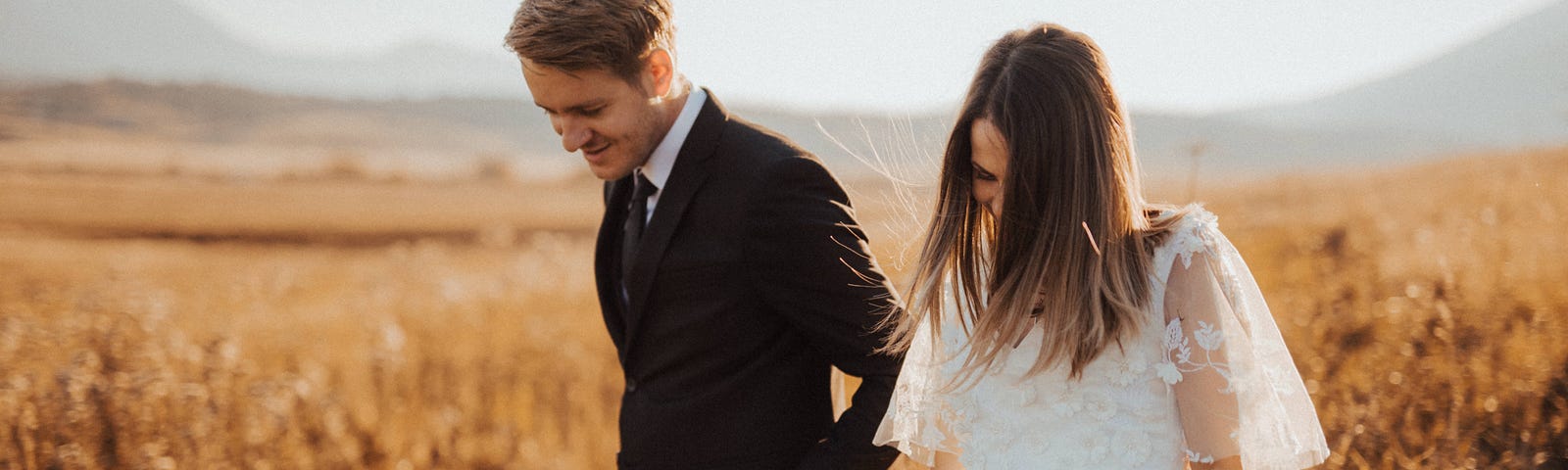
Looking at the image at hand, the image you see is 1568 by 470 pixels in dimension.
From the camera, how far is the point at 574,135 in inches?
82.1

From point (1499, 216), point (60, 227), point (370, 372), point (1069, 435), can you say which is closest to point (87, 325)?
point (370, 372)

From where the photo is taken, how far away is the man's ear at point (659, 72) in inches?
84.9

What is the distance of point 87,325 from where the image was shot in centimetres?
368

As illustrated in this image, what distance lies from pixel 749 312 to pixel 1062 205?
2.49 ft

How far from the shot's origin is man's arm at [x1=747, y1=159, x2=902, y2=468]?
200cm

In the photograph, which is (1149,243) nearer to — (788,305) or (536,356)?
(788,305)

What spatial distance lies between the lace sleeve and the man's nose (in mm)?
820

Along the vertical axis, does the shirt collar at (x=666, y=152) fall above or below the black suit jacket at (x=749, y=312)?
above

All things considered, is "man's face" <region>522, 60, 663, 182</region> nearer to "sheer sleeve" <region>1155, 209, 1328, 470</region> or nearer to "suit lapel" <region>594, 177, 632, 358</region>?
"suit lapel" <region>594, 177, 632, 358</region>

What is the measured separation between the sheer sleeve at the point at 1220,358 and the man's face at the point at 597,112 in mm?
1144

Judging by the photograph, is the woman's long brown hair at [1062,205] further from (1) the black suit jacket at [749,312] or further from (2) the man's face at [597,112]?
(2) the man's face at [597,112]

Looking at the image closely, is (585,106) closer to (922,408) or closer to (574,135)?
(574,135)

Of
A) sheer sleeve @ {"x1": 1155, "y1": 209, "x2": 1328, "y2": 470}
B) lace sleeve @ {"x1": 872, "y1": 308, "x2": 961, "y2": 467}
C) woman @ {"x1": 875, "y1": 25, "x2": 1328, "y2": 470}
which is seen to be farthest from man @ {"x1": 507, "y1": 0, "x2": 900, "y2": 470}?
sheer sleeve @ {"x1": 1155, "y1": 209, "x2": 1328, "y2": 470}

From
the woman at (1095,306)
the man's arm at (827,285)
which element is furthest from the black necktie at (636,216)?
the woman at (1095,306)
